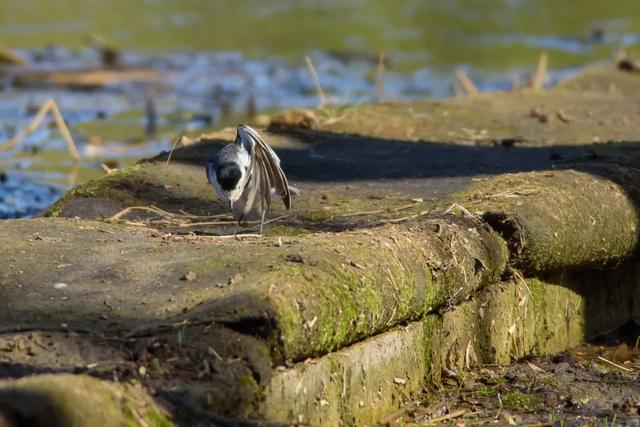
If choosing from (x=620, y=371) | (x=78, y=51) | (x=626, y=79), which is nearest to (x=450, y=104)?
(x=626, y=79)

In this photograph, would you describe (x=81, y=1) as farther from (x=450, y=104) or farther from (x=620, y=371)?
(x=620, y=371)

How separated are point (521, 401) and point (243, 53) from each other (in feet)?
46.5

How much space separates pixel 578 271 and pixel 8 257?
3.00m

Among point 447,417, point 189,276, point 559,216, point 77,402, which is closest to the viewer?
point 77,402

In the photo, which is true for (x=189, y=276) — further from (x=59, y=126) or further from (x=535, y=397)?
(x=59, y=126)

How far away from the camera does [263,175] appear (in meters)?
5.61

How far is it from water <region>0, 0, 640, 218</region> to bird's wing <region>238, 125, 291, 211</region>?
13.5ft

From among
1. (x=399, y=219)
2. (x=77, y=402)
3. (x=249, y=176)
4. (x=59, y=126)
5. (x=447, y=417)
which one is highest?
(x=249, y=176)

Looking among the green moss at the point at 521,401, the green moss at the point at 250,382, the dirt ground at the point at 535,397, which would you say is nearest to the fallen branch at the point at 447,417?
the dirt ground at the point at 535,397

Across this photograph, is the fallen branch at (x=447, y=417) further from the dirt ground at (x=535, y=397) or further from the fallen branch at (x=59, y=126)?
the fallen branch at (x=59, y=126)

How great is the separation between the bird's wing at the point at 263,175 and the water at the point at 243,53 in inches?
162

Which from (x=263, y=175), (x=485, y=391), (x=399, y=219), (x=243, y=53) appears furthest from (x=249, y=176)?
(x=243, y=53)

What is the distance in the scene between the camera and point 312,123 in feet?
28.5

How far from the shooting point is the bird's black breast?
5434 mm
